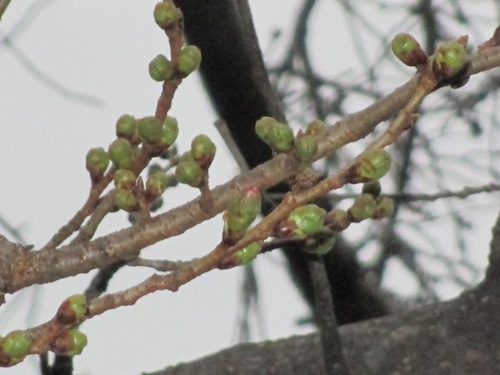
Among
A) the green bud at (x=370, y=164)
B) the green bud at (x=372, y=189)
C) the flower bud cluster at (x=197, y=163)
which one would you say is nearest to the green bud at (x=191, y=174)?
the flower bud cluster at (x=197, y=163)

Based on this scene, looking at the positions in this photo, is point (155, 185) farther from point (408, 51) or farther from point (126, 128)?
point (408, 51)

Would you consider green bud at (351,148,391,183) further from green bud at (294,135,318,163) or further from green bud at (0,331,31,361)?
green bud at (0,331,31,361)

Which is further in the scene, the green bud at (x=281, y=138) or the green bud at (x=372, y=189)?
the green bud at (x=372, y=189)

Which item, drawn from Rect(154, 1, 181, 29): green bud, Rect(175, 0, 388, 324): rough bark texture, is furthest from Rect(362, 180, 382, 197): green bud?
Rect(175, 0, 388, 324): rough bark texture

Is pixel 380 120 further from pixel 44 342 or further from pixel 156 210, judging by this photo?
pixel 156 210

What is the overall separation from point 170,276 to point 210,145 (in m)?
0.10

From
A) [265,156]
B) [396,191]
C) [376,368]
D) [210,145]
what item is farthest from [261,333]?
[210,145]

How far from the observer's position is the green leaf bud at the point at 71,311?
760mm

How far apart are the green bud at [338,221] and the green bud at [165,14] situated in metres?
0.23

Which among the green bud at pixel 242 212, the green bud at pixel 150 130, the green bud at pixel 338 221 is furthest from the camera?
the green bud at pixel 338 221

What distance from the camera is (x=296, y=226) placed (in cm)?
77

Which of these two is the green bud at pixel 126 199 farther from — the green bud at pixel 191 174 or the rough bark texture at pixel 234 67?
the rough bark texture at pixel 234 67

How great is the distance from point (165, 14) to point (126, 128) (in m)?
0.12

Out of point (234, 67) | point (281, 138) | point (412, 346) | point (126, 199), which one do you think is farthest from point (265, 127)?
point (234, 67)
